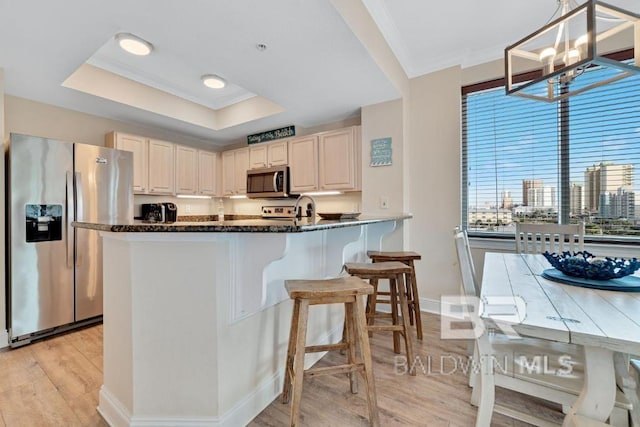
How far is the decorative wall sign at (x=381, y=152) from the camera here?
3.08m

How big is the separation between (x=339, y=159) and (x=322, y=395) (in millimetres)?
2479

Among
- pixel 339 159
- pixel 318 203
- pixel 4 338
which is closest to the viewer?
pixel 4 338

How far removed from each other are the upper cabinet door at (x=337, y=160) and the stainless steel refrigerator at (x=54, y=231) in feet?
7.44

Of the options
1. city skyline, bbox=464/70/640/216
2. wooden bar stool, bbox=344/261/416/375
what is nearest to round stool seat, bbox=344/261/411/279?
wooden bar stool, bbox=344/261/416/375

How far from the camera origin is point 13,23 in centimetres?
177

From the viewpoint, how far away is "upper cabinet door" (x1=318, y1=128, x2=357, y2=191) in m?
3.36

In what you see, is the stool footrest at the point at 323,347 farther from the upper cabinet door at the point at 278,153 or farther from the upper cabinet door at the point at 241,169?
the upper cabinet door at the point at 241,169

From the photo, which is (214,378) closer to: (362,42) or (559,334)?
(559,334)

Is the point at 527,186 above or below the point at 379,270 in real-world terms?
above

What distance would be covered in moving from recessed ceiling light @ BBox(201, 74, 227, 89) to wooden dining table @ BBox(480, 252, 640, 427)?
10.8 feet

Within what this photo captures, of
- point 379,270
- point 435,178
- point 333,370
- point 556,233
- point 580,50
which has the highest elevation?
point 580,50

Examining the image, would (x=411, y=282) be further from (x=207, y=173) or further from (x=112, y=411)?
(x=207, y=173)

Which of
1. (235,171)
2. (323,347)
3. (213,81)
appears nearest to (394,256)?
(323,347)

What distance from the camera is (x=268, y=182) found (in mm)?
3934
